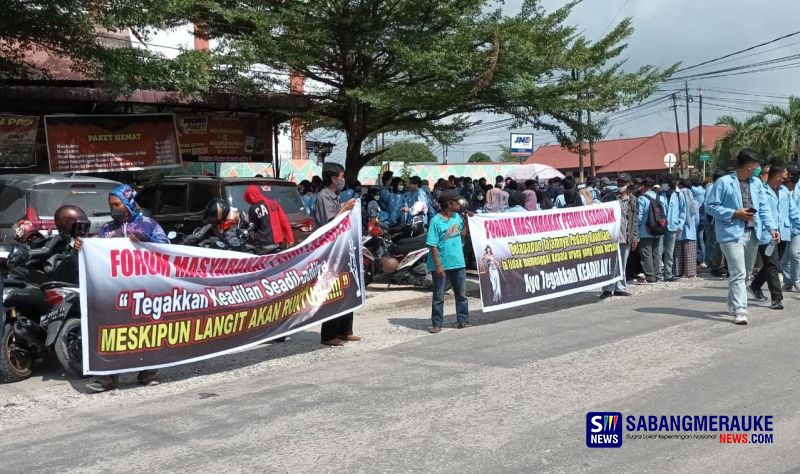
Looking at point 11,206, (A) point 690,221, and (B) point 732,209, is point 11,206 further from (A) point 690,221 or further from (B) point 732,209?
(A) point 690,221

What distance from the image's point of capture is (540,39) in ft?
53.3

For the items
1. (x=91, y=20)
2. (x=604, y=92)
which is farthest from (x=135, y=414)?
(x=604, y=92)

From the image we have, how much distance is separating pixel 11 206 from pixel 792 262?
1102 cm

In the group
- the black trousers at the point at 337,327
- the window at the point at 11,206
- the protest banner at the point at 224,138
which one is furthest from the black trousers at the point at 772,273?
the protest banner at the point at 224,138

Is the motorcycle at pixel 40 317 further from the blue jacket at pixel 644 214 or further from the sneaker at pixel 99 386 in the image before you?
the blue jacket at pixel 644 214

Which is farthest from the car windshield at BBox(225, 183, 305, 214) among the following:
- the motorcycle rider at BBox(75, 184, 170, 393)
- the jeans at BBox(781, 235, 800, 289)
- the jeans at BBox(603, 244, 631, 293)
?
the jeans at BBox(781, 235, 800, 289)

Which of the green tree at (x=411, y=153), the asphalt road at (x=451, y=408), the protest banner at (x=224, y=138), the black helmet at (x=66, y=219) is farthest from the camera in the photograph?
the green tree at (x=411, y=153)

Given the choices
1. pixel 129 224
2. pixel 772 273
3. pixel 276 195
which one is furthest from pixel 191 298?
pixel 772 273

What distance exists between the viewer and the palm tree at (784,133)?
3419 centimetres

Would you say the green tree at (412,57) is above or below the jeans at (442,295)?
above

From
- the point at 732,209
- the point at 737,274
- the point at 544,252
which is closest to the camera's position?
the point at 737,274

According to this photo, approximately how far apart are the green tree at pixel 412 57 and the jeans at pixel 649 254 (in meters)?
3.94

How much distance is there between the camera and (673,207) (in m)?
13.2

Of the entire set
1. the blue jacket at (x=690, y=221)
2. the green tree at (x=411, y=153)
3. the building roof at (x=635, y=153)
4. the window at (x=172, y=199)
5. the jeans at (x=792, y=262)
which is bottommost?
the jeans at (x=792, y=262)
